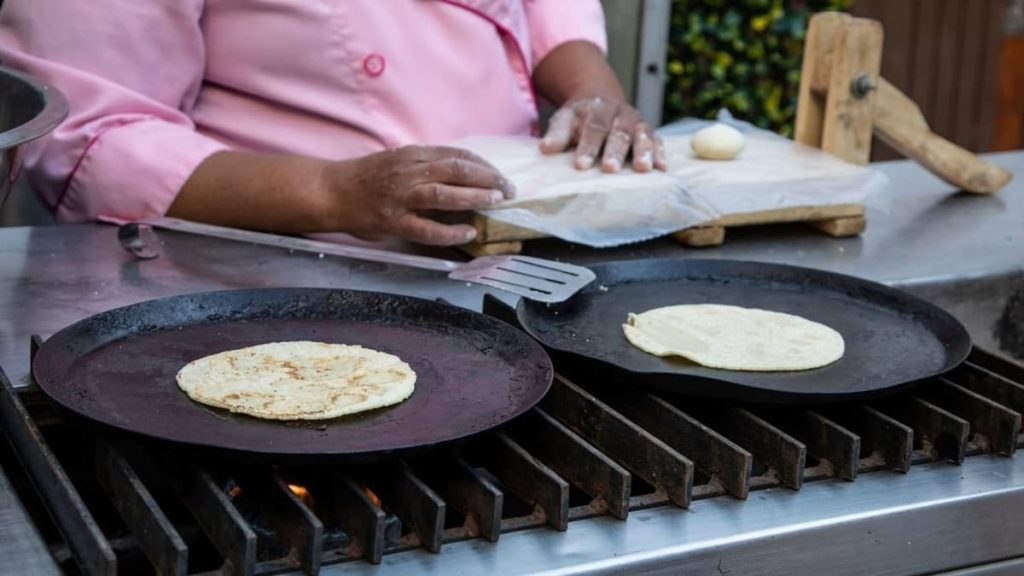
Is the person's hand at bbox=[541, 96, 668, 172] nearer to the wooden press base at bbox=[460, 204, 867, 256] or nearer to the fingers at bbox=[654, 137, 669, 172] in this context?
the fingers at bbox=[654, 137, 669, 172]

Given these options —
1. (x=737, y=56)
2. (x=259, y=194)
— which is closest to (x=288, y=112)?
(x=259, y=194)

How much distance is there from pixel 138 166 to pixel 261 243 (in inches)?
9.4

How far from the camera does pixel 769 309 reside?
5.98 ft

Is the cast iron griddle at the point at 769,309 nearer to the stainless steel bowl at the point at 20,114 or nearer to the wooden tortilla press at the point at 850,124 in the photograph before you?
the wooden tortilla press at the point at 850,124

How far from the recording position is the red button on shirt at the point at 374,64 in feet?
7.25

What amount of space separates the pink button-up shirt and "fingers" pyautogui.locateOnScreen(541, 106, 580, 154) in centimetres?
15

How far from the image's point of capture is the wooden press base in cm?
198

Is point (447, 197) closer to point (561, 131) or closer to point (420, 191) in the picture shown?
point (420, 191)

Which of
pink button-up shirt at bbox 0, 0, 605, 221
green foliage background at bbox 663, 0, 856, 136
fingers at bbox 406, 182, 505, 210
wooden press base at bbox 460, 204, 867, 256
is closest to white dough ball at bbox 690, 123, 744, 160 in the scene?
wooden press base at bbox 460, 204, 867, 256

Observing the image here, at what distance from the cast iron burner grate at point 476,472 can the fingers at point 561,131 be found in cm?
74

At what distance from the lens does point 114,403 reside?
132 centimetres

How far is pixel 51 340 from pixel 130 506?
1.00 feet

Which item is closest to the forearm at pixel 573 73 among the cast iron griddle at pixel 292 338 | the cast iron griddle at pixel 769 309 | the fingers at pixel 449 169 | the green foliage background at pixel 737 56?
the fingers at pixel 449 169

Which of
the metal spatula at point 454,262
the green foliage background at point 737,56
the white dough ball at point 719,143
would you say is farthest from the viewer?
the green foliage background at point 737,56
